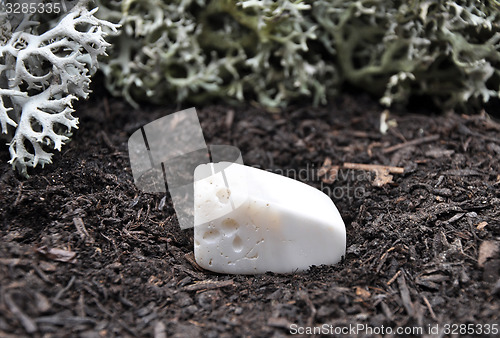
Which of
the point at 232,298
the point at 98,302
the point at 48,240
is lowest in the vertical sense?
the point at 232,298

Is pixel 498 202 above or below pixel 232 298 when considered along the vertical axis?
above

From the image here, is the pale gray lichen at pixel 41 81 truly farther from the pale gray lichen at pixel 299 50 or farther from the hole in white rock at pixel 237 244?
the hole in white rock at pixel 237 244

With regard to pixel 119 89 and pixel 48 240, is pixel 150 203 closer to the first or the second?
A: pixel 48 240

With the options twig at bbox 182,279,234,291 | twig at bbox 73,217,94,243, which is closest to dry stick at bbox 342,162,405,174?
twig at bbox 182,279,234,291

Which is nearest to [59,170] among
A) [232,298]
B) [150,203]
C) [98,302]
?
[150,203]

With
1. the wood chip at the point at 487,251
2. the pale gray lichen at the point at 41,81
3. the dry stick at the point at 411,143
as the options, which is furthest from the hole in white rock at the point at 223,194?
the dry stick at the point at 411,143

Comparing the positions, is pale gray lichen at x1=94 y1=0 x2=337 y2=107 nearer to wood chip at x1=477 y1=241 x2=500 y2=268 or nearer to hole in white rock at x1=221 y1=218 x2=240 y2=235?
hole in white rock at x1=221 y1=218 x2=240 y2=235
